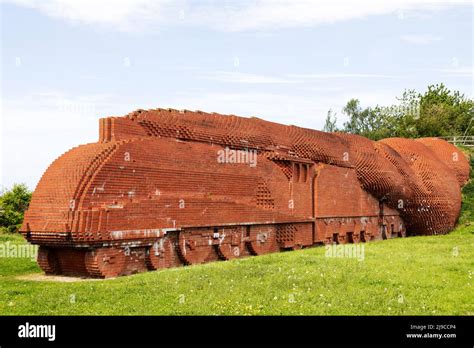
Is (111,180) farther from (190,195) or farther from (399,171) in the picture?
(399,171)

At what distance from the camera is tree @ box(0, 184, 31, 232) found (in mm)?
25141

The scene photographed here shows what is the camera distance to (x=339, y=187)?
19234mm

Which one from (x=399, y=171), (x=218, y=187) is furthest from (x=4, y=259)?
(x=399, y=171)

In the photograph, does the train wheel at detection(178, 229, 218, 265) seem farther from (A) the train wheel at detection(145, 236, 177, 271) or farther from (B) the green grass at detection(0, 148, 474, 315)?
(B) the green grass at detection(0, 148, 474, 315)

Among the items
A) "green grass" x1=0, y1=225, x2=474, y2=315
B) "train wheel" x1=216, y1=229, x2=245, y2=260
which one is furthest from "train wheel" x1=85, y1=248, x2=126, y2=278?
"train wheel" x1=216, y1=229, x2=245, y2=260

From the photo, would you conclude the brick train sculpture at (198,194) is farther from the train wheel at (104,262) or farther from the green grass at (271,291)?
the green grass at (271,291)

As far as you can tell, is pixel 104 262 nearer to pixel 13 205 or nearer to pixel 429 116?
pixel 13 205

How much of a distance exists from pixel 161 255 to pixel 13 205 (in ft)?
50.0

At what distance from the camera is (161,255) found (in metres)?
12.6

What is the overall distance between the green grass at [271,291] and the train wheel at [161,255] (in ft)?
5.39

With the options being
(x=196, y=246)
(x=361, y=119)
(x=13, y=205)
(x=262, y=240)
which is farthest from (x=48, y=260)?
(x=361, y=119)

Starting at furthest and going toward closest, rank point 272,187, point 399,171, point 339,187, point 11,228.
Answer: point 11,228 → point 399,171 → point 339,187 → point 272,187

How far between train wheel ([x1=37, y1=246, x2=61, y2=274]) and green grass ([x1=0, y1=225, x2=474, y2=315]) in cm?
66

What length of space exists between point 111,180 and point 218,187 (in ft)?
10.7
